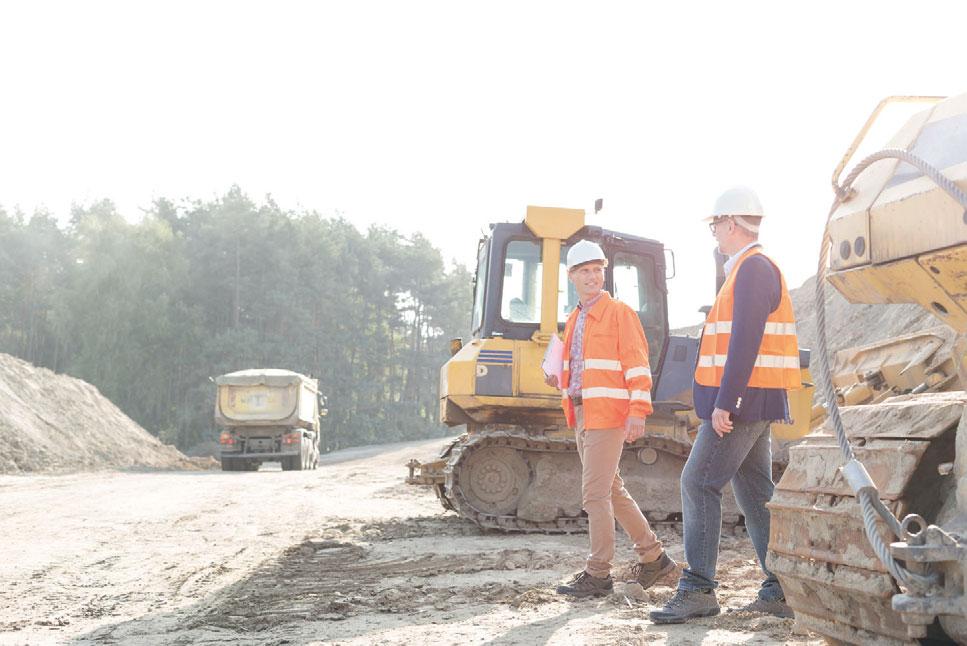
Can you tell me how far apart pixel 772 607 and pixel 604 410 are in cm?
140

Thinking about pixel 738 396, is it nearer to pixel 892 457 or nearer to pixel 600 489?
pixel 600 489

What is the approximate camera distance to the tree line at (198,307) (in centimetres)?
5106

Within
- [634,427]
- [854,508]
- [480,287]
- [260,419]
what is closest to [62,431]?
[260,419]

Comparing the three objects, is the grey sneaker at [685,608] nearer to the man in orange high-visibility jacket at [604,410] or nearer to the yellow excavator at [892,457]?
the man in orange high-visibility jacket at [604,410]

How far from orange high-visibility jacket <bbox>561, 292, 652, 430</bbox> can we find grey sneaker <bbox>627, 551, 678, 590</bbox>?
2.79ft

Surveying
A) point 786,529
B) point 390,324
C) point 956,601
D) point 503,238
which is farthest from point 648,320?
point 390,324

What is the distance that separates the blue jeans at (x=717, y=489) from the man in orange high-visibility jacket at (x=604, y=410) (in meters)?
0.76

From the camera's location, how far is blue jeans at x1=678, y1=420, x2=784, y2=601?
15.6 ft

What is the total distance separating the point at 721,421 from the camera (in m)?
4.58

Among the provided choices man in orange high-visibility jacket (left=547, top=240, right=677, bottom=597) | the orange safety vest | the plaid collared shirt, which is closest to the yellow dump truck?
the plaid collared shirt

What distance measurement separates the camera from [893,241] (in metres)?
3.13

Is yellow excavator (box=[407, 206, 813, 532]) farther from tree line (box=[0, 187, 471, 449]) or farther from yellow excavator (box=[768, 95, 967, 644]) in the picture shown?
tree line (box=[0, 187, 471, 449])

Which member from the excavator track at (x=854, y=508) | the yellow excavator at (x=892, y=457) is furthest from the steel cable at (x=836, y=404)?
the excavator track at (x=854, y=508)

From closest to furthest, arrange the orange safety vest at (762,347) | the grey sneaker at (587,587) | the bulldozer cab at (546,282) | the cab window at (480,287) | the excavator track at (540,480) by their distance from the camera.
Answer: the orange safety vest at (762,347) < the grey sneaker at (587,587) < the excavator track at (540,480) < the bulldozer cab at (546,282) < the cab window at (480,287)
